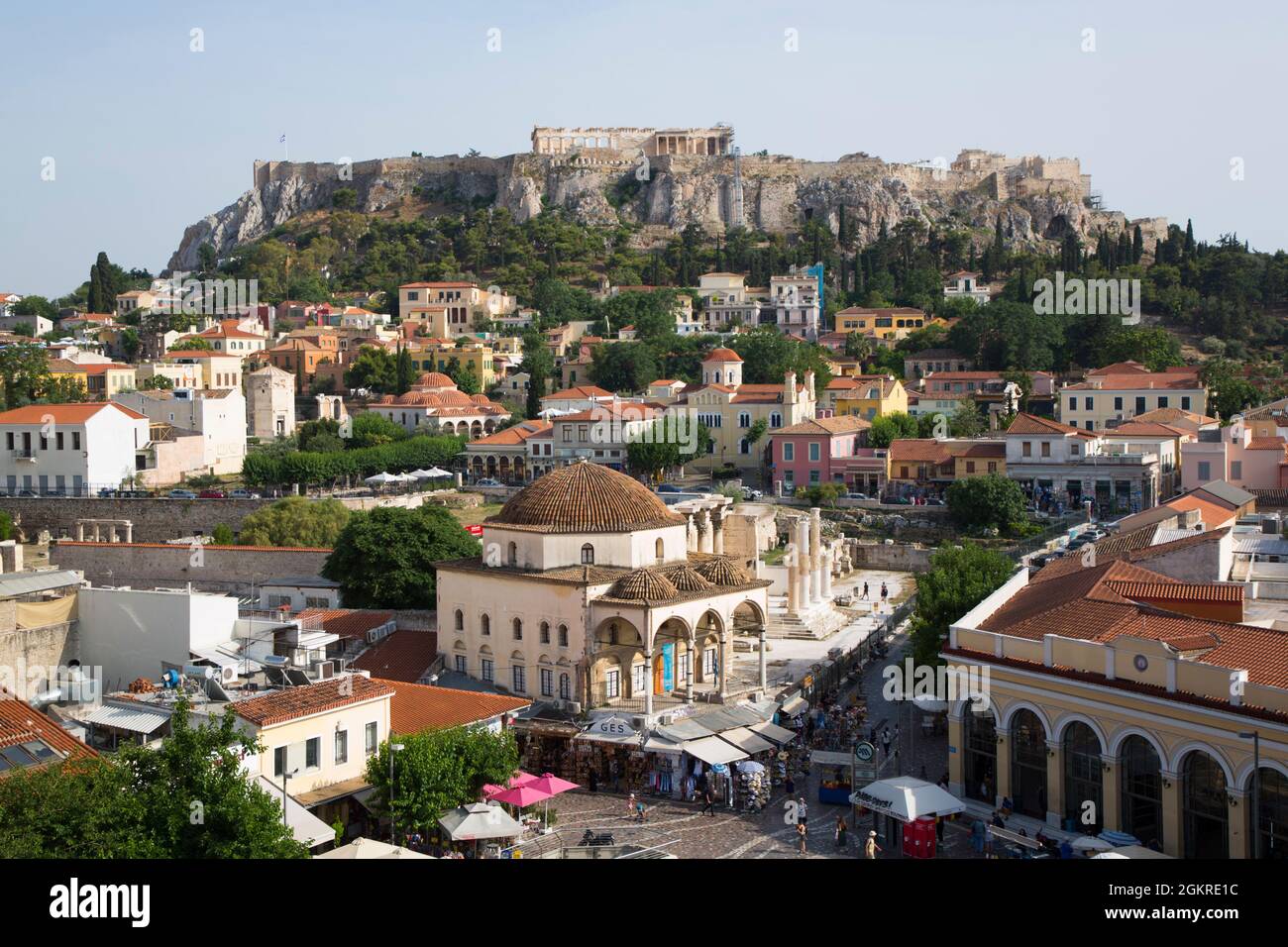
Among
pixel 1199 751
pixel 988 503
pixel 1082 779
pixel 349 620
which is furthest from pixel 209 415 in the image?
pixel 1199 751

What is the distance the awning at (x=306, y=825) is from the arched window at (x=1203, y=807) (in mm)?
11706

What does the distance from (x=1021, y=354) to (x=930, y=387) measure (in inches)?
225

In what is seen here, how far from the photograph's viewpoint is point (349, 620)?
3619 cm

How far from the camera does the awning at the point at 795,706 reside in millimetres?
29938

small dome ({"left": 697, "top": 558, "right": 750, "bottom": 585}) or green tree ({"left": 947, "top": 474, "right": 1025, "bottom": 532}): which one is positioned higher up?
small dome ({"left": 697, "top": 558, "right": 750, "bottom": 585})

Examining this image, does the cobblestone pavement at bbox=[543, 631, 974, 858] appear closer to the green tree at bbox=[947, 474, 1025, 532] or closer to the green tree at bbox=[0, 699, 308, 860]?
the green tree at bbox=[0, 699, 308, 860]

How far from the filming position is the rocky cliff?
5157 inches

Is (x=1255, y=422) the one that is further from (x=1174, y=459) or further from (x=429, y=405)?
(x=429, y=405)

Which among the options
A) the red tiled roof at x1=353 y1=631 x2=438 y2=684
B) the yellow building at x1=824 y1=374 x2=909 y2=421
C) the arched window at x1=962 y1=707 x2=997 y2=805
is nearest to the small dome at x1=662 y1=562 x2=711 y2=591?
the red tiled roof at x1=353 y1=631 x2=438 y2=684

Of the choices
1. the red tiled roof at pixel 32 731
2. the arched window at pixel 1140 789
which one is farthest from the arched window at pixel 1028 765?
the red tiled roof at pixel 32 731

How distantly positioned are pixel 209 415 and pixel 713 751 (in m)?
49.9

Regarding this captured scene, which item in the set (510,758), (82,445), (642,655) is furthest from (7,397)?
(510,758)

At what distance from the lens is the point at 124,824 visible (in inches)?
667

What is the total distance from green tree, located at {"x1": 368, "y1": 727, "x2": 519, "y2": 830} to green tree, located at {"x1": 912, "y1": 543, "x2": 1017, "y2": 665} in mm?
10016
